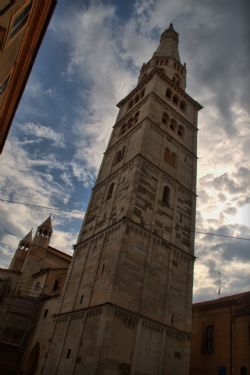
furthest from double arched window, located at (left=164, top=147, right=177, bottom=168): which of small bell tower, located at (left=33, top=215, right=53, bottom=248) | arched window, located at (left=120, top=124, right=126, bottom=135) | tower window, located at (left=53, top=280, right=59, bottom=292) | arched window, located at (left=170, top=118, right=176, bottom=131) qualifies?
small bell tower, located at (left=33, top=215, right=53, bottom=248)

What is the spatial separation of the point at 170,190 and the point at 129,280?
8.64m

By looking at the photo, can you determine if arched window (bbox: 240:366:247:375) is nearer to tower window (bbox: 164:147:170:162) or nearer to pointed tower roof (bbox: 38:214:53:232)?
tower window (bbox: 164:147:170:162)

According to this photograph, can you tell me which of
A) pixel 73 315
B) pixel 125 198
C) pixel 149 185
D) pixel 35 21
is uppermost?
pixel 149 185

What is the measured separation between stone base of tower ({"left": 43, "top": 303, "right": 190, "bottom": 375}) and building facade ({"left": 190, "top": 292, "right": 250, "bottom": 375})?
19.6 ft

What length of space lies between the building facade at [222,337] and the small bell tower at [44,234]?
20365 mm

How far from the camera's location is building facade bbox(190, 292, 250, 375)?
22578 millimetres

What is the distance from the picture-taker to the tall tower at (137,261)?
54.4 ft

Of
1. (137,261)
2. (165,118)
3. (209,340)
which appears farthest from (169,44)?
→ (209,340)

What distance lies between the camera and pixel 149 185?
2259 cm

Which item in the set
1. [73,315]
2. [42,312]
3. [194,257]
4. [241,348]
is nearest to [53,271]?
[42,312]

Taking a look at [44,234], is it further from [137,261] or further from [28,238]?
[137,261]

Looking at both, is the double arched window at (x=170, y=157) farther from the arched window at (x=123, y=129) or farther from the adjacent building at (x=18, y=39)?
the adjacent building at (x=18, y=39)

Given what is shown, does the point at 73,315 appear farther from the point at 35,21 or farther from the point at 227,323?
the point at 35,21

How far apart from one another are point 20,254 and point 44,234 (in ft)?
32.3
